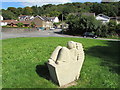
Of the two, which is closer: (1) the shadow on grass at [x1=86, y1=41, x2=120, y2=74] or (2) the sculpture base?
(2) the sculpture base

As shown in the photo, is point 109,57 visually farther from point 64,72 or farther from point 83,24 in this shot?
point 83,24

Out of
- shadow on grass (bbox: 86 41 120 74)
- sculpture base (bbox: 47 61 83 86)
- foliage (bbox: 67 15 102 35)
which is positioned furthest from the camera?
foliage (bbox: 67 15 102 35)

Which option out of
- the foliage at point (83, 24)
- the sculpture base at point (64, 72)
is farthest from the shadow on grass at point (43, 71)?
the foliage at point (83, 24)

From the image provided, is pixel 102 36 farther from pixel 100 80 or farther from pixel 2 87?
pixel 2 87

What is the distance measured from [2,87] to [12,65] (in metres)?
1.56

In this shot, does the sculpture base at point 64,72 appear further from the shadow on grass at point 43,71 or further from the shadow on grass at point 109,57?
the shadow on grass at point 109,57

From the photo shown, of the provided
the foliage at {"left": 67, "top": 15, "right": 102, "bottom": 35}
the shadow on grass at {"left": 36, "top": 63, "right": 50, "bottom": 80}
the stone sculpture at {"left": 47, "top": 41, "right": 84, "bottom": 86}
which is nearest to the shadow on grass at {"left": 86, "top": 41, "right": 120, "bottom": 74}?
the stone sculpture at {"left": 47, "top": 41, "right": 84, "bottom": 86}

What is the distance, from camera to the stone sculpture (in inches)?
157

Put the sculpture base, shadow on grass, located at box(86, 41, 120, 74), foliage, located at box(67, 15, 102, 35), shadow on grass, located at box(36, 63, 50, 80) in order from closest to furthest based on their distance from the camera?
the sculpture base < shadow on grass, located at box(36, 63, 50, 80) < shadow on grass, located at box(86, 41, 120, 74) < foliage, located at box(67, 15, 102, 35)

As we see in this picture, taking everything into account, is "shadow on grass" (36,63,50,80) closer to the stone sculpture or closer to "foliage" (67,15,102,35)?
the stone sculpture

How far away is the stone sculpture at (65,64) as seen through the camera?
398 centimetres

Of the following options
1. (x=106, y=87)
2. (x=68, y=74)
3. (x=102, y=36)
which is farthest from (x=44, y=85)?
(x=102, y=36)

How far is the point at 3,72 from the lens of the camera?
4.72 meters

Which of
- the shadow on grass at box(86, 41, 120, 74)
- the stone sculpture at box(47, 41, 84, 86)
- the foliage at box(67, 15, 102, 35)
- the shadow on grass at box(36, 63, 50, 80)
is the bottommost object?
the shadow on grass at box(86, 41, 120, 74)
